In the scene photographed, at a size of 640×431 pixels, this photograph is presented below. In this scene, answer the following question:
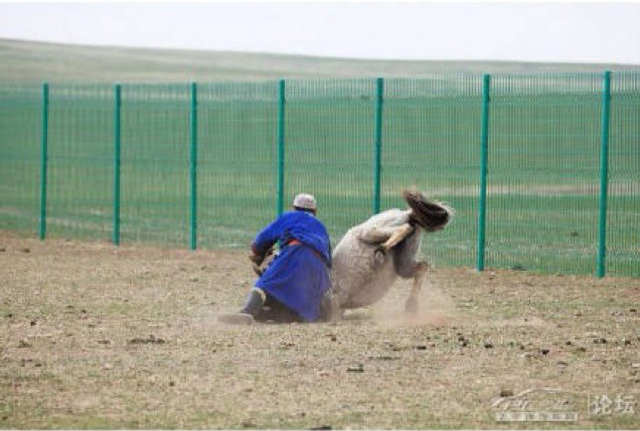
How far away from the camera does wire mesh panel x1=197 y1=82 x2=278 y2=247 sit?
26.2 m

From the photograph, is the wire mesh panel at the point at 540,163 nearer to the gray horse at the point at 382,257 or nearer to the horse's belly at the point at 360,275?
the gray horse at the point at 382,257

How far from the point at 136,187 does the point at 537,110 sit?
23530 mm

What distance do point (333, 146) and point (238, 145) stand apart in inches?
117

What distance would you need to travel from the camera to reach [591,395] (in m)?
13.0

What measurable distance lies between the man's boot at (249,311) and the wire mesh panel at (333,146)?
7326 mm

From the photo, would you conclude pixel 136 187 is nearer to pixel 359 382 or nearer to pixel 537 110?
pixel 537 110

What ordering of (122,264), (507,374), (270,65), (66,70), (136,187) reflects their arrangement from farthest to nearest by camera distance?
(270,65) → (66,70) → (136,187) → (122,264) → (507,374)

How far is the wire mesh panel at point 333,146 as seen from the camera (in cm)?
2453

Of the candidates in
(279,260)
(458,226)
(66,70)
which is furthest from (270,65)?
(279,260)

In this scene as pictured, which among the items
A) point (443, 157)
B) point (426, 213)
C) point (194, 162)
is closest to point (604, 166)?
point (443, 157)

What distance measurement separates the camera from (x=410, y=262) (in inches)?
695

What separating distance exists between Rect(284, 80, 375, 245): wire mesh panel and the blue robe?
6.96m

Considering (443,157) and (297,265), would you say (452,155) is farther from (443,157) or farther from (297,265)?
(297,265)

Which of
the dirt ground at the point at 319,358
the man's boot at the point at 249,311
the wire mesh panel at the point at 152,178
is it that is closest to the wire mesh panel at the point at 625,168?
the dirt ground at the point at 319,358
